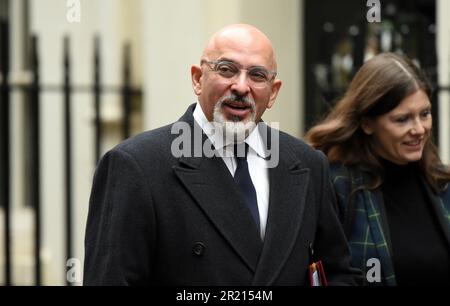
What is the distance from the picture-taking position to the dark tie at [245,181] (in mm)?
3346

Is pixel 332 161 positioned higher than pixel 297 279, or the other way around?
pixel 332 161

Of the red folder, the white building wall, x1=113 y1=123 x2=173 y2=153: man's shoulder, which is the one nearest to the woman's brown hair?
the red folder

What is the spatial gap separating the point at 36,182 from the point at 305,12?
10.9 feet

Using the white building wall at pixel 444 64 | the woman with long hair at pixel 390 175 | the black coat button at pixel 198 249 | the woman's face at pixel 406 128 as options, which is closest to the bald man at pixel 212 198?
the black coat button at pixel 198 249

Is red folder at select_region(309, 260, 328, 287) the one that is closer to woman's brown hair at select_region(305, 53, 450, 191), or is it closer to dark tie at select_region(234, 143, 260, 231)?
dark tie at select_region(234, 143, 260, 231)

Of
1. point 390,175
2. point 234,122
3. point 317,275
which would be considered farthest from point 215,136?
point 390,175

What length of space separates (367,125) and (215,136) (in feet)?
3.71

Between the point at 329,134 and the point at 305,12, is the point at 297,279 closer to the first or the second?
the point at 329,134

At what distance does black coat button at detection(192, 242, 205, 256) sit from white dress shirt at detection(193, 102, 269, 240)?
0.23 meters

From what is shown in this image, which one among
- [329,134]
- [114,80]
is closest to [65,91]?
[114,80]

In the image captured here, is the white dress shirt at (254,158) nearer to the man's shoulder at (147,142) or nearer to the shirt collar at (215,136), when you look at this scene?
the shirt collar at (215,136)

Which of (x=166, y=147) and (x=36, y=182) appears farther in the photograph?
(x=36, y=182)

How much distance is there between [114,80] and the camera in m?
8.01

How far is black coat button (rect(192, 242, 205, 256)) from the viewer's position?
→ 3.22 meters
